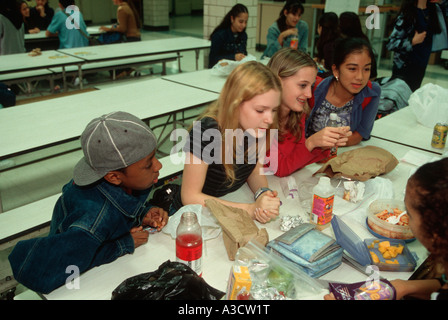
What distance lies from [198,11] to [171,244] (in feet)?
61.3

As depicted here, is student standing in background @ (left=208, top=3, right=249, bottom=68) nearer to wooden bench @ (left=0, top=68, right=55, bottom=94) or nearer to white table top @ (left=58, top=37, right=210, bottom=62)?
white table top @ (left=58, top=37, right=210, bottom=62)

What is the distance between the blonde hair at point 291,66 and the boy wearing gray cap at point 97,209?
96cm

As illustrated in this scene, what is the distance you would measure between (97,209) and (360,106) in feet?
6.27

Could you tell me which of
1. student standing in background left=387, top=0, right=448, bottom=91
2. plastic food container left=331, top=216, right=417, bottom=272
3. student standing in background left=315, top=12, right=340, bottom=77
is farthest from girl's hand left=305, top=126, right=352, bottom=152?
student standing in background left=315, top=12, right=340, bottom=77

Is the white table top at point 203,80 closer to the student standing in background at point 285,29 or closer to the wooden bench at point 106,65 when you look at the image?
the student standing in background at point 285,29

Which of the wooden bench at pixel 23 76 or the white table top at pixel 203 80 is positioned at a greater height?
the white table top at pixel 203 80

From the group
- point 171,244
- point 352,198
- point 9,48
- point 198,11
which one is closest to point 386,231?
point 352,198

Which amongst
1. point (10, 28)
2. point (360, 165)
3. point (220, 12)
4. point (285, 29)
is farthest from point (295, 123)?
point (220, 12)

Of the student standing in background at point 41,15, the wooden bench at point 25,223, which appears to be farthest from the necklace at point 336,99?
the student standing in background at point 41,15

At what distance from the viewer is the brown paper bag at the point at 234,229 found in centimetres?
137

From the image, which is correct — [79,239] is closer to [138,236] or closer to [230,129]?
[138,236]

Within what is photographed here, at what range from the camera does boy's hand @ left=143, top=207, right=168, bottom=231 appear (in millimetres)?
1564

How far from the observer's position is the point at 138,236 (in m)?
1.46

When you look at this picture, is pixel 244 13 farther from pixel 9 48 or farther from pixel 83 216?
pixel 83 216
